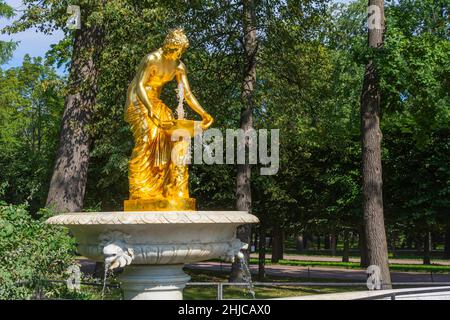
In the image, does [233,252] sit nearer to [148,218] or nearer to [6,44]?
[148,218]

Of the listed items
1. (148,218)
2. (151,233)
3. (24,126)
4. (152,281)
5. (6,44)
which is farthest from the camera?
(24,126)

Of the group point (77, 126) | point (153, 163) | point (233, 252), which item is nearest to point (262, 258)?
point (77, 126)

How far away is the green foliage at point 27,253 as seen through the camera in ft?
23.6

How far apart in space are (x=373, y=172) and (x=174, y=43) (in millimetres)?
6716

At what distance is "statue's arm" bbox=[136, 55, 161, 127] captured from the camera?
773 cm

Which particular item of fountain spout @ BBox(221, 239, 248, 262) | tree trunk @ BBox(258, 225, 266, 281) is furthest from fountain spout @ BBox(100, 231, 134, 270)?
tree trunk @ BBox(258, 225, 266, 281)

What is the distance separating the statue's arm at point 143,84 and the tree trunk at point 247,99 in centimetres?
883

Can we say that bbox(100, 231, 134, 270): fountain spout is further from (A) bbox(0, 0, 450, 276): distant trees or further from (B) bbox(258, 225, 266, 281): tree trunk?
(B) bbox(258, 225, 266, 281): tree trunk

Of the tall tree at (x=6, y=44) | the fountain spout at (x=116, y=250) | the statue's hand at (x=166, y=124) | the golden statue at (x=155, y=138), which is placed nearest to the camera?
the fountain spout at (x=116, y=250)

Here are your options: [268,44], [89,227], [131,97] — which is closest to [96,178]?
[268,44]

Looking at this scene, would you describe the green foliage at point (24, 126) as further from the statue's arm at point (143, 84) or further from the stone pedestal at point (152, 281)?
the stone pedestal at point (152, 281)

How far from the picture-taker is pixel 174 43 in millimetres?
7844

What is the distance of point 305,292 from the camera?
1711 cm

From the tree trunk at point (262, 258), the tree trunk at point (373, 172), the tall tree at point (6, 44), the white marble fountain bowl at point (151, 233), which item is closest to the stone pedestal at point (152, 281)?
the white marble fountain bowl at point (151, 233)
